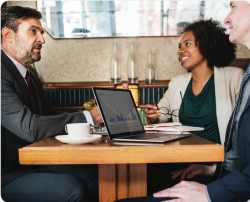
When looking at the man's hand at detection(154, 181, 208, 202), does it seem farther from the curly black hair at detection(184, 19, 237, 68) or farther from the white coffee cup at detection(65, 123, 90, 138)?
the curly black hair at detection(184, 19, 237, 68)

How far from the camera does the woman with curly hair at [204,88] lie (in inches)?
69.6

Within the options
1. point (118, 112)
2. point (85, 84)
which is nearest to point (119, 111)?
point (118, 112)

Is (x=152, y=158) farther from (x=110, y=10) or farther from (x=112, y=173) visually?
(x=110, y=10)

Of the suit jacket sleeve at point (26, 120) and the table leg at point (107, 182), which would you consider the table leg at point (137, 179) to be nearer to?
the table leg at point (107, 182)

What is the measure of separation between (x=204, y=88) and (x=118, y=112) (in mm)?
1101

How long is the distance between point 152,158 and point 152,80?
201 centimetres

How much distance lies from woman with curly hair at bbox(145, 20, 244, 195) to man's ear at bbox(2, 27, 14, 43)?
120cm

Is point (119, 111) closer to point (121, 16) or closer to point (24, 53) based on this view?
point (24, 53)

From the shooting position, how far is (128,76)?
2766 millimetres

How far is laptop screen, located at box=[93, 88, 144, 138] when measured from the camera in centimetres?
100

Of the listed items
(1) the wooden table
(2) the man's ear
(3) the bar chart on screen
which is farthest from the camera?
(2) the man's ear

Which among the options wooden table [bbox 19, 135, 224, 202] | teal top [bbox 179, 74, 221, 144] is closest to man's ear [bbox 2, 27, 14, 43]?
wooden table [bbox 19, 135, 224, 202]

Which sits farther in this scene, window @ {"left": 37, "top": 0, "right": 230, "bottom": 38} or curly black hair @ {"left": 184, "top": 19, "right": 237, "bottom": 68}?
window @ {"left": 37, "top": 0, "right": 230, "bottom": 38}

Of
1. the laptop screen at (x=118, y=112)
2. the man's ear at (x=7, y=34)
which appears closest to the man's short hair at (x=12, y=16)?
the man's ear at (x=7, y=34)
